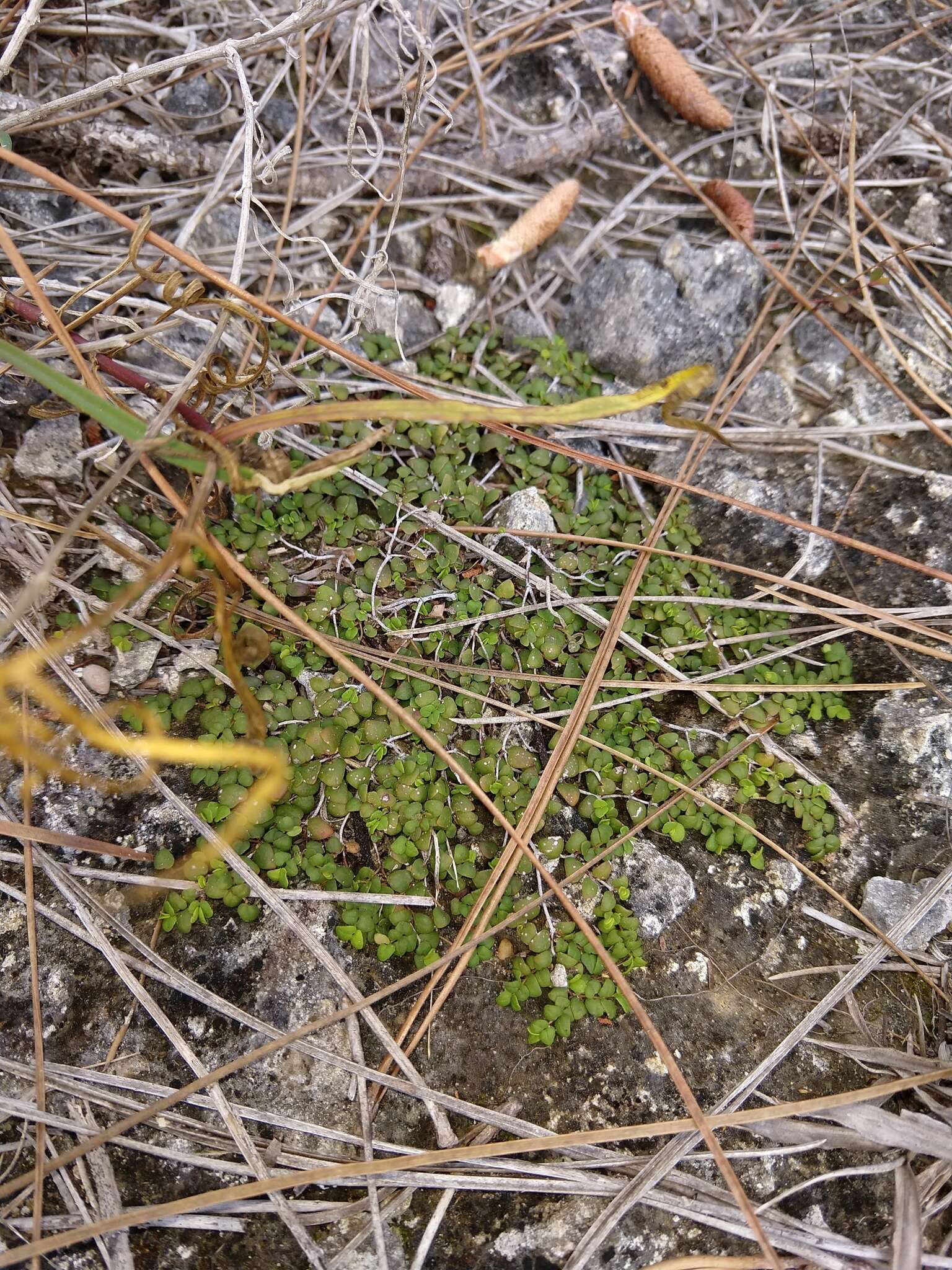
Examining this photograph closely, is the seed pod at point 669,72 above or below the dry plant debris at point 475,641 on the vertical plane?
above

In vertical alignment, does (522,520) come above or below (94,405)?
below

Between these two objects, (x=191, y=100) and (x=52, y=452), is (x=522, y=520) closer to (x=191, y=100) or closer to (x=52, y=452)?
(x=52, y=452)

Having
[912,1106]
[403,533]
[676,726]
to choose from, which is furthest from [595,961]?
[403,533]

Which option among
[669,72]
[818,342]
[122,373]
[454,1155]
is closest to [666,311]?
[818,342]

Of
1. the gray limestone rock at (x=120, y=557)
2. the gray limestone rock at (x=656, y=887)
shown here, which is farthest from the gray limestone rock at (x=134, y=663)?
the gray limestone rock at (x=656, y=887)

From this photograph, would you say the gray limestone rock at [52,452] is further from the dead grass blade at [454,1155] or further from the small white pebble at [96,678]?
the dead grass blade at [454,1155]

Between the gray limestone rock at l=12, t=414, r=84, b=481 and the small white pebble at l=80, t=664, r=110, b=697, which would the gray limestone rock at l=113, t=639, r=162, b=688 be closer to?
the small white pebble at l=80, t=664, r=110, b=697
